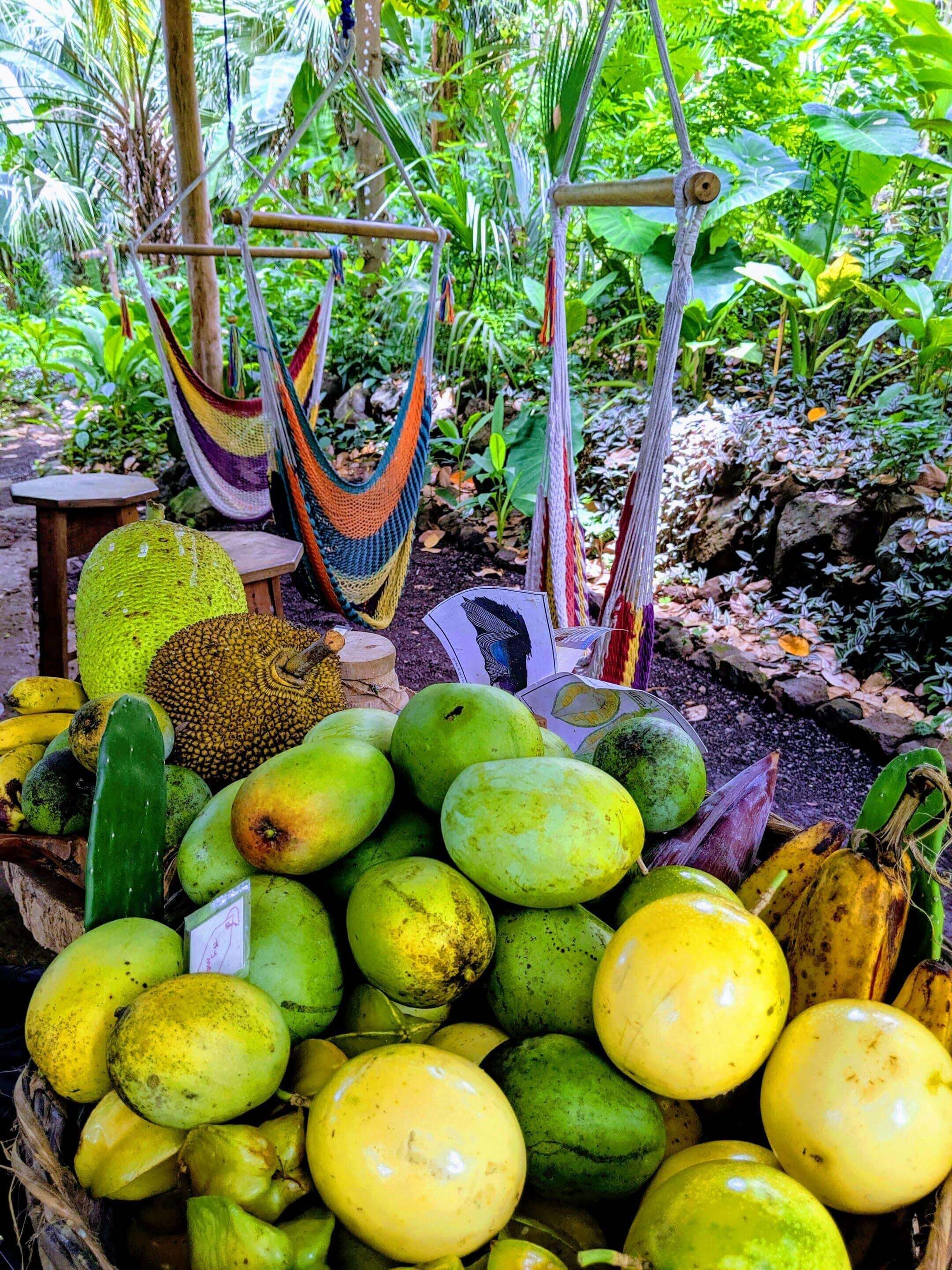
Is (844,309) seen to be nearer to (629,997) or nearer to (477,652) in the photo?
(477,652)

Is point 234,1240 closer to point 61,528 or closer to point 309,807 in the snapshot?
point 309,807

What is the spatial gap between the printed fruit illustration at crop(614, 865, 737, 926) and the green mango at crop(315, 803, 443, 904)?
0.20 m

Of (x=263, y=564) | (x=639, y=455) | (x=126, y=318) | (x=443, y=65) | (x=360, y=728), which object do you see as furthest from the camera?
(x=443, y=65)

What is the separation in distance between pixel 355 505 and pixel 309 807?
74.8 inches

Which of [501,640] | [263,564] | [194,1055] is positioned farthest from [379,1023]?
[263,564]

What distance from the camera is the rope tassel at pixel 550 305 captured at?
1803 mm

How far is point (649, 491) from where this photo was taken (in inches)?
61.0

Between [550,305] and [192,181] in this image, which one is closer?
[550,305]

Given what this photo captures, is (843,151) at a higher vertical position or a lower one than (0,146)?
lower

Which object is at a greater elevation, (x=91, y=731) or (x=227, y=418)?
(x=227, y=418)

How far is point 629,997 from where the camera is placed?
0.66 m

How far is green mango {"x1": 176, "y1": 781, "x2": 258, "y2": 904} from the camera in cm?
87

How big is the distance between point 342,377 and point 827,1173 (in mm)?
5459

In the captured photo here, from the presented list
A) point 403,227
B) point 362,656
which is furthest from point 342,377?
Answer: point 362,656
